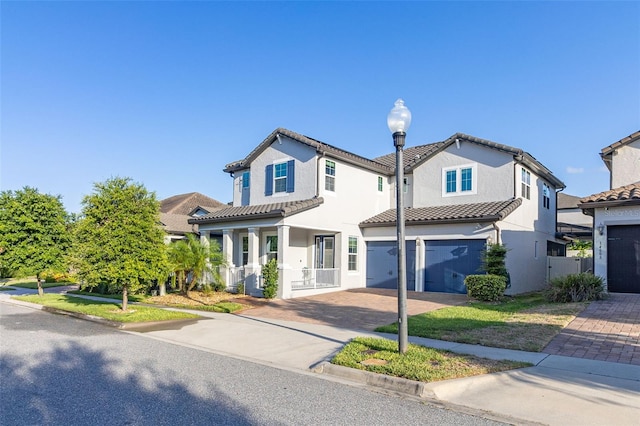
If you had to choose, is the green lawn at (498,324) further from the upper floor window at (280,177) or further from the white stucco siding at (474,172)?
the upper floor window at (280,177)

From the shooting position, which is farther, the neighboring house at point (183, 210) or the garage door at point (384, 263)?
the neighboring house at point (183, 210)

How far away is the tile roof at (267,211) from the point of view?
17.1 m

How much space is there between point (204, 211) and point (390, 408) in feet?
78.0

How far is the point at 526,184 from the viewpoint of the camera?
65.9 ft

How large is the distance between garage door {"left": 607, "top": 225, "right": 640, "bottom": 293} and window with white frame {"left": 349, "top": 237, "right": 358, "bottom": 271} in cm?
1038

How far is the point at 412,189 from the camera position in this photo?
21875 mm

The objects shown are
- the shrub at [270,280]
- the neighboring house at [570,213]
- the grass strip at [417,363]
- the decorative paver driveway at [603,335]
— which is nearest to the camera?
the grass strip at [417,363]

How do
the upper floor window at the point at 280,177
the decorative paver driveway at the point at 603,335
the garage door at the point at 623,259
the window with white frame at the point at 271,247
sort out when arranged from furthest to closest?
the window with white frame at the point at 271,247 < the upper floor window at the point at 280,177 < the garage door at the point at 623,259 < the decorative paver driveway at the point at 603,335

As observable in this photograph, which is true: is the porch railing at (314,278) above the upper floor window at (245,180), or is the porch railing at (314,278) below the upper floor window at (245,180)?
below

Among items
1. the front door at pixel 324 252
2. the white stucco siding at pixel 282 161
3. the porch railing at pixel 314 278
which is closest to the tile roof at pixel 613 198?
the porch railing at pixel 314 278

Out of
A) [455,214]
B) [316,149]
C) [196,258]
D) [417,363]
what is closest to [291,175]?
[316,149]

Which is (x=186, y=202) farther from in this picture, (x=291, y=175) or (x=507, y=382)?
(x=507, y=382)

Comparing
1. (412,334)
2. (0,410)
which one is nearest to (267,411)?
(0,410)

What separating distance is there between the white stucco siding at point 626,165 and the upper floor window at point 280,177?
558 inches
